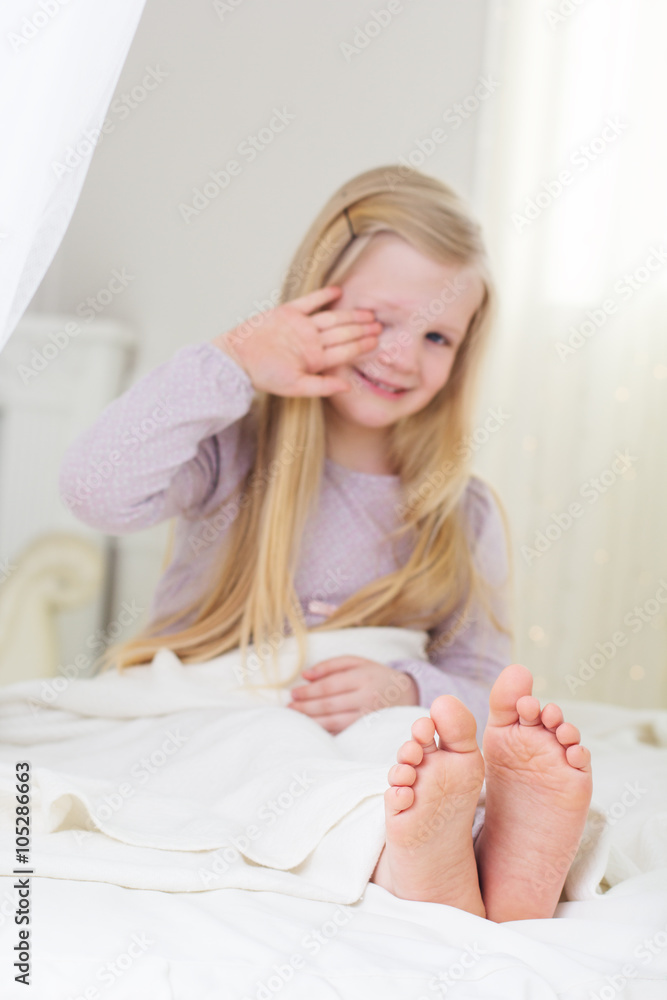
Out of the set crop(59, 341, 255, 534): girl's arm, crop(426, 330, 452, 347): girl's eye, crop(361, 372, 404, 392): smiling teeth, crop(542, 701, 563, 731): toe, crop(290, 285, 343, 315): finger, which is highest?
crop(290, 285, 343, 315): finger

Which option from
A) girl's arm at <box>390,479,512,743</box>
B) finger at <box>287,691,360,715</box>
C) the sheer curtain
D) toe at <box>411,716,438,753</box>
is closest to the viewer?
toe at <box>411,716,438,753</box>

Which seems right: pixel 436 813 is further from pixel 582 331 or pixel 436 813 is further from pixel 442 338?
pixel 582 331

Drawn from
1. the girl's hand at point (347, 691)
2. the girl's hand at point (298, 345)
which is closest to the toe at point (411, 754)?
the girl's hand at point (347, 691)

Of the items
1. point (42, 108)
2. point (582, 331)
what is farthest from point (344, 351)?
point (582, 331)

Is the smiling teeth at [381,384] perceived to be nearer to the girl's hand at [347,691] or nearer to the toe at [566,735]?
the girl's hand at [347,691]

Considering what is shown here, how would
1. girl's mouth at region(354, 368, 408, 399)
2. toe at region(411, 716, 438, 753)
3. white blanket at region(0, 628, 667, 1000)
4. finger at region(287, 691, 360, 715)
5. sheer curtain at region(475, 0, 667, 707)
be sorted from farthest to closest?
sheer curtain at region(475, 0, 667, 707)
girl's mouth at region(354, 368, 408, 399)
finger at region(287, 691, 360, 715)
toe at region(411, 716, 438, 753)
white blanket at region(0, 628, 667, 1000)

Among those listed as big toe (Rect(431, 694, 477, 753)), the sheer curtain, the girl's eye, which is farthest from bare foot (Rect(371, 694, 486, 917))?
the sheer curtain

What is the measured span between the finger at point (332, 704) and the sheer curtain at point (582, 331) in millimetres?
1104

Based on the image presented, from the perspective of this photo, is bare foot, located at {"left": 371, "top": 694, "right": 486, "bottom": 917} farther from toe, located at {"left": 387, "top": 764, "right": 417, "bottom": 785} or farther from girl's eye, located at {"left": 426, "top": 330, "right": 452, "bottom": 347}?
girl's eye, located at {"left": 426, "top": 330, "right": 452, "bottom": 347}

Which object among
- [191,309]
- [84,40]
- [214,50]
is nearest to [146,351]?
[191,309]

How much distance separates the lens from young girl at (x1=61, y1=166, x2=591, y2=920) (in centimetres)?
101

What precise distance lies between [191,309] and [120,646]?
917 millimetres

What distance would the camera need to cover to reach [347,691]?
951 millimetres

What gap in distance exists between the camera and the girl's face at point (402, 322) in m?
1.13
